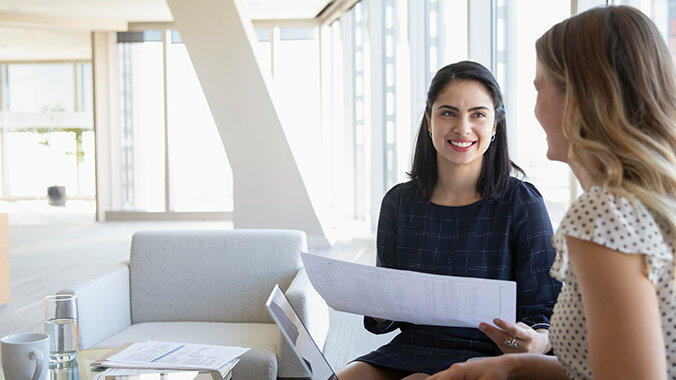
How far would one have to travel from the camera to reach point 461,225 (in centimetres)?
186

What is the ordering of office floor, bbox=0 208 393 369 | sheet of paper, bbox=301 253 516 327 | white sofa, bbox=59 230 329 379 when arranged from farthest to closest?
office floor, bbox=0 208 393 369, white sofa, bbox=59 230 329 379, sheet of paper, bbox=301 253 516 327

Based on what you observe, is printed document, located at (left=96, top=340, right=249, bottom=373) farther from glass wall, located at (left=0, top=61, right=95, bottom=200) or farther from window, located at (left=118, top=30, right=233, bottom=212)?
glass wall, located at (left=0, top=61, right=95, bottom=200)

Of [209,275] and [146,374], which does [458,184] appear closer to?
[146,374]

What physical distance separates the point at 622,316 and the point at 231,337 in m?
2.07

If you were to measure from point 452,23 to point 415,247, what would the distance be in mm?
4306

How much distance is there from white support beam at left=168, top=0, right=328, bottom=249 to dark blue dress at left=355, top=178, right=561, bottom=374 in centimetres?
518

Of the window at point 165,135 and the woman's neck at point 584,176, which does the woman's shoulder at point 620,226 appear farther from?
the window at point 165,135

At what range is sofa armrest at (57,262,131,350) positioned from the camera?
2.56 meters

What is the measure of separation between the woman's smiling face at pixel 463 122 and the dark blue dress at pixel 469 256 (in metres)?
0.15

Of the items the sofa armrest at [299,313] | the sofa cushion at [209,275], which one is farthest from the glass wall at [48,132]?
the sofa armrest at [299,313]

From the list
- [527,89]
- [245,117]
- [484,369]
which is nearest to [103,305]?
[484,369]

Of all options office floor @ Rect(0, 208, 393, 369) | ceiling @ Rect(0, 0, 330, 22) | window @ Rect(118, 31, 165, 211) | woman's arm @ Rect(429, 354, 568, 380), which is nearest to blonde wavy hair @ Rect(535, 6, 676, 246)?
woman's arm @ Rect(429, 354, 568, 380)

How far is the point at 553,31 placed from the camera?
39.7 inches

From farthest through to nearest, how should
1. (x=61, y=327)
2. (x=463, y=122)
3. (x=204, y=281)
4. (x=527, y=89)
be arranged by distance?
(x=527, y=89) < (x=204, y=281) < (x=463, y=122) < (x=61, y=327)
